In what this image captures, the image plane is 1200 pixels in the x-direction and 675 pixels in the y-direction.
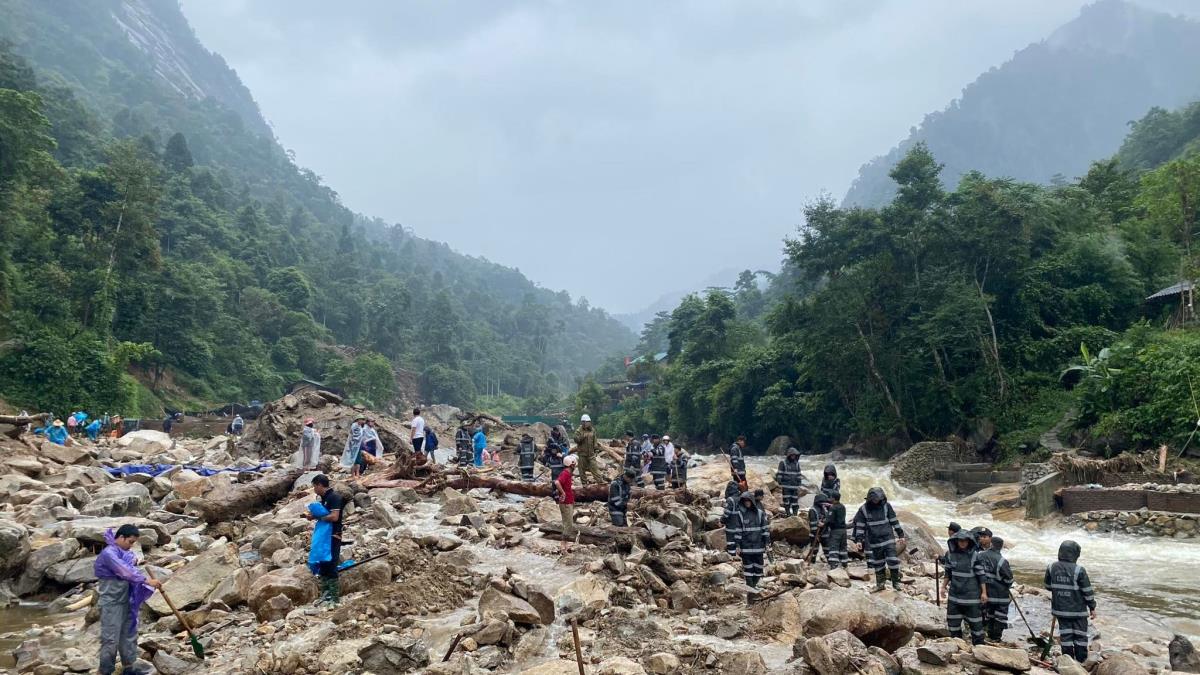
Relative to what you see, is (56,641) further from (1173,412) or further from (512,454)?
(1173,412)

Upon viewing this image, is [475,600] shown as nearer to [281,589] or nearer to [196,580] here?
[281,589]

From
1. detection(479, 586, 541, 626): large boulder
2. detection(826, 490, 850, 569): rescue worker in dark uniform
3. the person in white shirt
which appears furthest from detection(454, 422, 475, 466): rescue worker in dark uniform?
detection(479, 586, 541, 626): large boulder

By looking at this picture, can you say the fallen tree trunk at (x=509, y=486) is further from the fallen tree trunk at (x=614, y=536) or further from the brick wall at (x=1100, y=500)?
the brick wall at (x=1100, y=500)

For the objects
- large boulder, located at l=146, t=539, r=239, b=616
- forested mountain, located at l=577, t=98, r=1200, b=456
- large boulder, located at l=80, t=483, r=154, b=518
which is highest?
forested mountain, located at l=577, t=98, r=1200, b=456

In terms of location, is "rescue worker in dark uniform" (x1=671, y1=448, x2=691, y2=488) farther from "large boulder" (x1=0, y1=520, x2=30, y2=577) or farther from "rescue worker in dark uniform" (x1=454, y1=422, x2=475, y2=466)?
"large boulder" (x1=0, y1=520, x2=30, y2=577)

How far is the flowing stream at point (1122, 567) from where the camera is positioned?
10.3 meters

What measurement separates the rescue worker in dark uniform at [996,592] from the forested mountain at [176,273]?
37.6 m

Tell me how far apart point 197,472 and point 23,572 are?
7.49 m

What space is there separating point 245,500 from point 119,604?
7.56 meters

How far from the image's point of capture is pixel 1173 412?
63.9 feet

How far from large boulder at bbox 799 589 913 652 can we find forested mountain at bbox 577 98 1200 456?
59.2 ft

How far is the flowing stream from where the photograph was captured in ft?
33.9

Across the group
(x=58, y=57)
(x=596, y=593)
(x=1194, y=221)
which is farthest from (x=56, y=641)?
(x=58, y=57)

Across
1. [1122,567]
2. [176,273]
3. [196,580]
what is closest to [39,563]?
[196,580]
